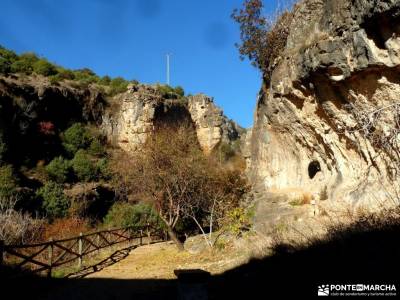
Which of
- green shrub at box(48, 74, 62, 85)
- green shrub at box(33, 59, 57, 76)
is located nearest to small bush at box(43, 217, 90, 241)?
green shrub at box(48, 74, 62, 85)

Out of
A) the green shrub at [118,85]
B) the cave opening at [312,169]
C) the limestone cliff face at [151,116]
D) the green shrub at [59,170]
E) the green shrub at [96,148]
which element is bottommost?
the cave opening at [312,169]

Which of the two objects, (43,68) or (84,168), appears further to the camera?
(43,68)

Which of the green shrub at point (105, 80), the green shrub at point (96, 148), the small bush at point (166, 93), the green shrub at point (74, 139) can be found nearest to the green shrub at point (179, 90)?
the small bush at point (166, 93)

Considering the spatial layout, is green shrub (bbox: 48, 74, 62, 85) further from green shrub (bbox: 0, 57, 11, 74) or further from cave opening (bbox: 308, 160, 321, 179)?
cave opening (bbox: 308, 160, 321, 179)

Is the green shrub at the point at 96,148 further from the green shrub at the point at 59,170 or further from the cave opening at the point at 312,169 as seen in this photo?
the cave opening at the point at 312,169

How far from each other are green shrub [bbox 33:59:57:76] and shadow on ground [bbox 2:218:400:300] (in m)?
31.1

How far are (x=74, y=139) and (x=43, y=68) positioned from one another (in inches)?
352

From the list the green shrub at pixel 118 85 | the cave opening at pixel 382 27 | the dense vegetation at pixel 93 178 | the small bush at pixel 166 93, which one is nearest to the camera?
the cave opening at pixel 382 27

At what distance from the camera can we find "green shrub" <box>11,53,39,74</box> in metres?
33.7

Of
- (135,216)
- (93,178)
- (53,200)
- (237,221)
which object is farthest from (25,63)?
(237,221)

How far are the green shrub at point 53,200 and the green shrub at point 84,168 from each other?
341 centimetres

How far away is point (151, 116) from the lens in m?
34.2

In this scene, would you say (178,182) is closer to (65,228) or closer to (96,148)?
(65,228)

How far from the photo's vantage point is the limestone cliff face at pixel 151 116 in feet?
112
